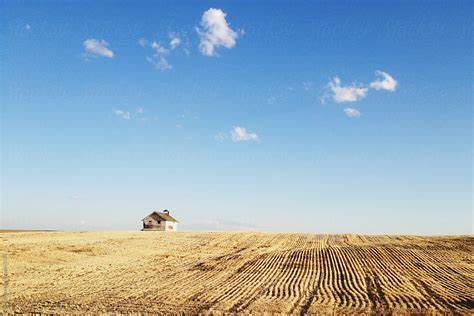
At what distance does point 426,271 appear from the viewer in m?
41.4

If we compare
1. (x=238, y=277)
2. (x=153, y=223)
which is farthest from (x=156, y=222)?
(x=238, y=277)

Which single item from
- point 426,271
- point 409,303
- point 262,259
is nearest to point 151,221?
point 262,259

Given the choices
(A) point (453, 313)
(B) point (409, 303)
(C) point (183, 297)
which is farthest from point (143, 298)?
(A) point (453, 313)

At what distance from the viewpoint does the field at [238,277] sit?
26.2 metres

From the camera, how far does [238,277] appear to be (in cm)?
3650

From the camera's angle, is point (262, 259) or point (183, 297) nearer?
point (183, 297)

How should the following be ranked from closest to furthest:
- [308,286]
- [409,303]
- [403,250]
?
[409,303] < [308,286] < [403,250]

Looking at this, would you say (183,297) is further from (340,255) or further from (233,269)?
(340,255)

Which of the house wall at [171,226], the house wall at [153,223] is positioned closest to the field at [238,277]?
the house wall at [153,223]

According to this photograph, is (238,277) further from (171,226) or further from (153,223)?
(171,226)

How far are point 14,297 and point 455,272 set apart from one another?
114ft

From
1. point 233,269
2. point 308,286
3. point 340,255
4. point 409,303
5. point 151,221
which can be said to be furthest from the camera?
point 151,221

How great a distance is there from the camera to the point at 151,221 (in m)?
99.6

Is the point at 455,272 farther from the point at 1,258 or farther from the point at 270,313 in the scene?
the point at 1,258
